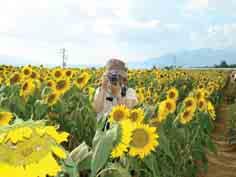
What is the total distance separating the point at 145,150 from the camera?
1.79 m

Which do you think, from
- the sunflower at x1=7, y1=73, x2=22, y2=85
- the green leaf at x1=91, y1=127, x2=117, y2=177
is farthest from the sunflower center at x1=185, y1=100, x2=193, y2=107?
the green leaf at x1=91, y1=127, x2=117, y2=177

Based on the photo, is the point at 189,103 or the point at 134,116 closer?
the point at 134,116

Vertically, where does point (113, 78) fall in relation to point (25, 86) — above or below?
above

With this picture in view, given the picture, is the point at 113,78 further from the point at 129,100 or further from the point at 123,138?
the point at 123,138

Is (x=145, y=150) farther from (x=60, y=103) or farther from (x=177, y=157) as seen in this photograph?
(x=60, y=103)

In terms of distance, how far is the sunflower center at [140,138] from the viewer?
1755 mm

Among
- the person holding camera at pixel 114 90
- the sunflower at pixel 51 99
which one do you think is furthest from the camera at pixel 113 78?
the sunflower at pixel 51 99

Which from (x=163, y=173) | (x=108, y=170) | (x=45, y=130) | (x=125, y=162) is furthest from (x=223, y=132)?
(x=45, y=130)

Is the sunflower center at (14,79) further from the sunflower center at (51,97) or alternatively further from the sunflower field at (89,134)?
the sunflower center at (51,97)

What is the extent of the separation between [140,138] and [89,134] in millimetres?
2170

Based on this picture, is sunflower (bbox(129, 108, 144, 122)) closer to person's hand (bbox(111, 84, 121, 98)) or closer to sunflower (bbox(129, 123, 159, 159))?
sunflower (bbox(129, 123, 159, 159))

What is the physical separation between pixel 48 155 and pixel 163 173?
2.65 m

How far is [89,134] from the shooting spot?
3.92m

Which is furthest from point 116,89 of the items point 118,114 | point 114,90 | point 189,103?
point 118,114
